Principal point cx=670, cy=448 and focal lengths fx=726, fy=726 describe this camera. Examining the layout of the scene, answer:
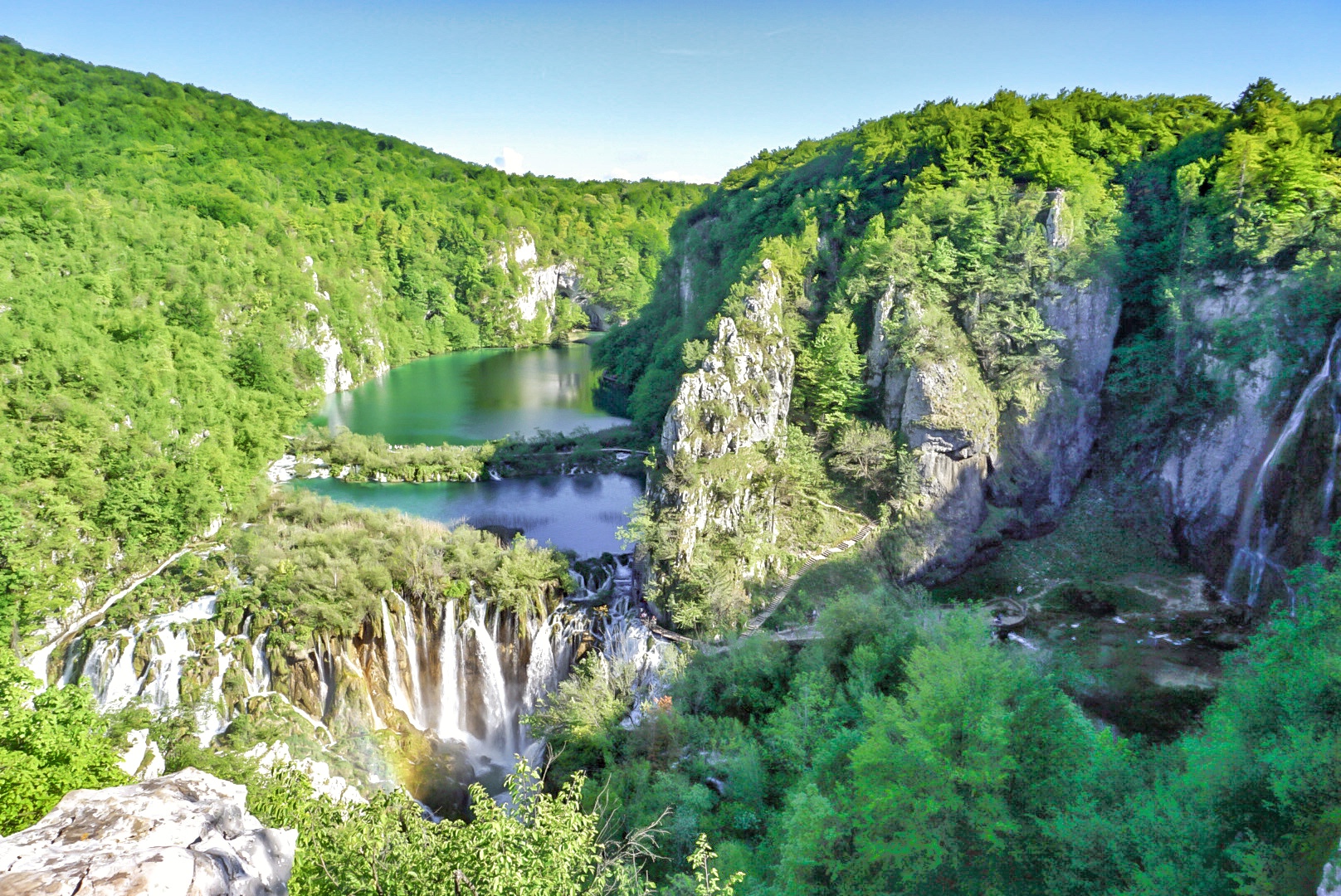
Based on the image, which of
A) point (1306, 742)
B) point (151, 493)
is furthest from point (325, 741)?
point (1306, 742)

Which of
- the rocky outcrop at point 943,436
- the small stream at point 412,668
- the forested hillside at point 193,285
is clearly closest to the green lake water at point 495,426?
the forested hillside at point 193,285

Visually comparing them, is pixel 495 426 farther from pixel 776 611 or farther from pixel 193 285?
pixel 776 611

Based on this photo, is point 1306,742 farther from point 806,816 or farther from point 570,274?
point 570,274

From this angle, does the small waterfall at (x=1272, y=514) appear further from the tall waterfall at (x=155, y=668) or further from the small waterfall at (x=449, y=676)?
the tall waterfall at (x=155, y=668)

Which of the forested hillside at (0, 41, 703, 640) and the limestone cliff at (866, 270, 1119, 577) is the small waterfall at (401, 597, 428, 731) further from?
the limestone cliff at (866, 270, 1119, 577)

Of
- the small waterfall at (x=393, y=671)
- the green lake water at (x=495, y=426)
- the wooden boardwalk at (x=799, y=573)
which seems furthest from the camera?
the green lake water at (x=495, y=426)

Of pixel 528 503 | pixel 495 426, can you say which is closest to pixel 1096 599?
pixel 528 503

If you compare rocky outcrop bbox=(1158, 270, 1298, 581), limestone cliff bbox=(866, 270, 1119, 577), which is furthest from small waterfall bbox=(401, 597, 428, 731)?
rocky outcrop bbox=(1158, 270, 1298, 581)
